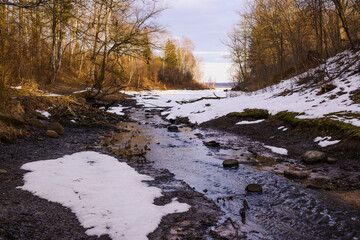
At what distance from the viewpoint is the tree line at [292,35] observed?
11977 millimetres

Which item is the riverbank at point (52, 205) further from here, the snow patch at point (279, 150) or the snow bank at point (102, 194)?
the snow patch at point (279, 150)

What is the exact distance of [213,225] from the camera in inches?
Result: 120

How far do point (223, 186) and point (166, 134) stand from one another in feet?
18.3

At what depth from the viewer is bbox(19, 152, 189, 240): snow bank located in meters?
2.85

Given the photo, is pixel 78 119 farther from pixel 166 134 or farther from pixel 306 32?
pixel 306 32

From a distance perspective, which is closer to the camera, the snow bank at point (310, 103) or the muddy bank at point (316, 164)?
the muddy bank at point (316, 164)

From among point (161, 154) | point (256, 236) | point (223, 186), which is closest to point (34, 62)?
point (161, 154)

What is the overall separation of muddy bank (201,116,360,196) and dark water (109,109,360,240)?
1.78 feet

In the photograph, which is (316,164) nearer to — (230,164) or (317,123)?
(230,164)

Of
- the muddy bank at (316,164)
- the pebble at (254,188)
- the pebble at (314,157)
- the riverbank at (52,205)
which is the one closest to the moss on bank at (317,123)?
the muddy bank at (316,164)

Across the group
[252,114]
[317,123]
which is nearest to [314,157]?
[317,123]

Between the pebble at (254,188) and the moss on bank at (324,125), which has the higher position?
the moss on bank at (324,125)

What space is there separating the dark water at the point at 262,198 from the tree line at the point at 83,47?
134 inches

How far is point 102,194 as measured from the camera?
12.0ft
